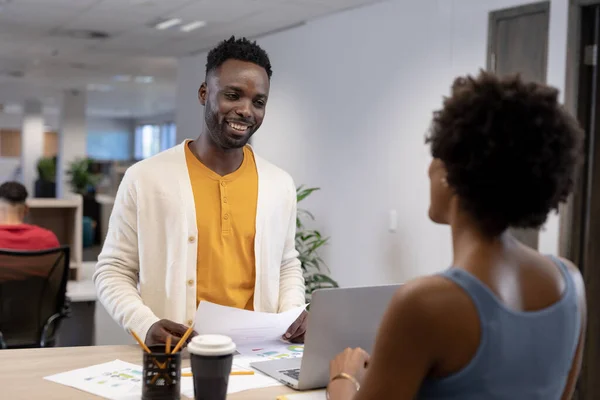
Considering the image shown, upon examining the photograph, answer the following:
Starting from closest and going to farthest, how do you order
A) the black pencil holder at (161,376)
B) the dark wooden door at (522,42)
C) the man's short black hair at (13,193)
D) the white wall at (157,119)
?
the black pencil holder at (161,376), the dark wooden door at (522,42), the man's short black hair at (13,193), the white wall at (157,119)

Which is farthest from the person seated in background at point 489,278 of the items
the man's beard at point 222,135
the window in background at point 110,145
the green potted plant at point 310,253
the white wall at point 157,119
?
the window in background at point 110,145

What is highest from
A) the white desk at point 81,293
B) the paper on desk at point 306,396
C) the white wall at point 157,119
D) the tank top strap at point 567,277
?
the white wall at point 157,119

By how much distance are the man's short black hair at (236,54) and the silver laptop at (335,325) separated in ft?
2.56

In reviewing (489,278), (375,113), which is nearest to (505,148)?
(489,278)

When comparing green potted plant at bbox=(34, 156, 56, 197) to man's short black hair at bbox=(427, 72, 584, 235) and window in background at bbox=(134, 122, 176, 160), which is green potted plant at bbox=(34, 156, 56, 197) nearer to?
window in background at bbox=(134, 122, 176, 160)

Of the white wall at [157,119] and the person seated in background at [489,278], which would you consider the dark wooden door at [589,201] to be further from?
the white wall at [157,119]

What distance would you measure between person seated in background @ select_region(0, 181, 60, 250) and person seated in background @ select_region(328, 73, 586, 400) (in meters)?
3.17

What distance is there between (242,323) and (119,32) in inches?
219

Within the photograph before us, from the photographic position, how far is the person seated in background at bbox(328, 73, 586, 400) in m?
0.87

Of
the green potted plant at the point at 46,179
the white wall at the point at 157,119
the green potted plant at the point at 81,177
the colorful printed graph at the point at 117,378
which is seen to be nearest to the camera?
the colorful printed graph at the point at 117,378

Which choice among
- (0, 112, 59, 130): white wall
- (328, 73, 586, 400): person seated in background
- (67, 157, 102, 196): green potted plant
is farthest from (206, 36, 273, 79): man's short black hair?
(0, 112, 59, 130): white wall

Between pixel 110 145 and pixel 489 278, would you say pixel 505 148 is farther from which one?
pixel 110 145

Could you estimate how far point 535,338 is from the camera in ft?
2.97

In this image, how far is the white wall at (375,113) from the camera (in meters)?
4.23
